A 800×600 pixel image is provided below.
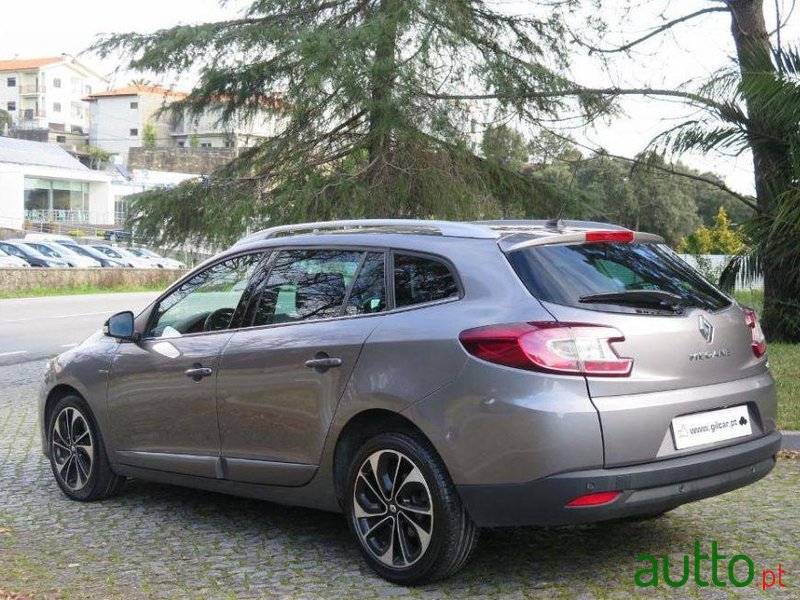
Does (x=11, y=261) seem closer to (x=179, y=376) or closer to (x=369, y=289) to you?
(x=179, y=376)

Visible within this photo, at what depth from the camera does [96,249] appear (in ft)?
177

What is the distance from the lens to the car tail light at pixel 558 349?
434 centimetres

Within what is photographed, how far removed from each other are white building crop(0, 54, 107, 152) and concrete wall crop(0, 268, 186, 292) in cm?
10103

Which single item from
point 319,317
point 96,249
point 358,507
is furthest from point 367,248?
point 96,249

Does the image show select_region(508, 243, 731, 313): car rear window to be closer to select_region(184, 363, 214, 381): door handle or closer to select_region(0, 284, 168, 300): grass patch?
select_region(184, 363, 214, 381): door handle

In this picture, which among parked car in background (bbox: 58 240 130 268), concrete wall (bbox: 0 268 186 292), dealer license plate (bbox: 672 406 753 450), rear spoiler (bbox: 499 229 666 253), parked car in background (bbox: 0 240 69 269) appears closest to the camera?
dealer license plate (bbox: 672 406 753 450)

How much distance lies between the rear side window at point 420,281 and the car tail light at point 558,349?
1.37 ft

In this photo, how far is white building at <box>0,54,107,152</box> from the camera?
141875 mm

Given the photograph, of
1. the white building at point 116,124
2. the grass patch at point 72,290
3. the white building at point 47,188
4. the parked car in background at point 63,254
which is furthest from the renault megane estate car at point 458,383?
the white building at point 116,124

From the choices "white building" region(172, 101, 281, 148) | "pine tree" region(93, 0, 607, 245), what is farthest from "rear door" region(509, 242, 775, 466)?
"white building" region(172, 101, 281, 148)

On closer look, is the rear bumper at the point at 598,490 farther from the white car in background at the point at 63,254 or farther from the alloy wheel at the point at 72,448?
the white car in background at the point at 63,254

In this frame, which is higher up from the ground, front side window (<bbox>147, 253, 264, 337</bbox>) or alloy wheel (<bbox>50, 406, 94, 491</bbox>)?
front side window (<bbox>147, 253, 264, 337</bbox>)

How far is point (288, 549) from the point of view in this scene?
5.51 m

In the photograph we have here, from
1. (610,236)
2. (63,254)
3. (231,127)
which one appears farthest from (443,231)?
(63,254)
